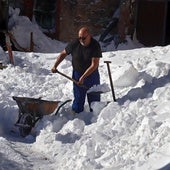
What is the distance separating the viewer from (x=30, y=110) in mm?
10016

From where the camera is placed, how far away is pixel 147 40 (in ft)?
67.8

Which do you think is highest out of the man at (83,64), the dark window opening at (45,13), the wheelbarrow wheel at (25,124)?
the man at (83,64)

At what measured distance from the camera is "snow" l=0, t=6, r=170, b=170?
7.66 metres

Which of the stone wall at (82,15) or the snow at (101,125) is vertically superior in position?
the snow at (101,125)

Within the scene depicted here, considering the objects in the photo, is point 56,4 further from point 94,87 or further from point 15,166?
point 15,166

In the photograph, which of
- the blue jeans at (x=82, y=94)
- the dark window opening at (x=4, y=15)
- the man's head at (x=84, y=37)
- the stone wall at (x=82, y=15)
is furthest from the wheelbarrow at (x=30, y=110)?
the stone wall at (x=82, y=15)

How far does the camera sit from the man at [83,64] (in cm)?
973

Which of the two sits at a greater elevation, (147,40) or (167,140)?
(167,140)

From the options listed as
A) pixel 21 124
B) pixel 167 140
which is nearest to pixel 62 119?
pixel 21 124

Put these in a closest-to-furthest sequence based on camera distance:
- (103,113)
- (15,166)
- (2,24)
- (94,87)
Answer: (15,166), (103,113), (94,87), (2,24)

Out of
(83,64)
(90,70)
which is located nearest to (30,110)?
(83,64)

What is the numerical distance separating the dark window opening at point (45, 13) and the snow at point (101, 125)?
337 inches

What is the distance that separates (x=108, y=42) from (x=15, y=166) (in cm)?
1332

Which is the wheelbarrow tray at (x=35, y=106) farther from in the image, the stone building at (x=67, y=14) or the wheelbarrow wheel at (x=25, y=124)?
the stone building at (x=67, y=14)
